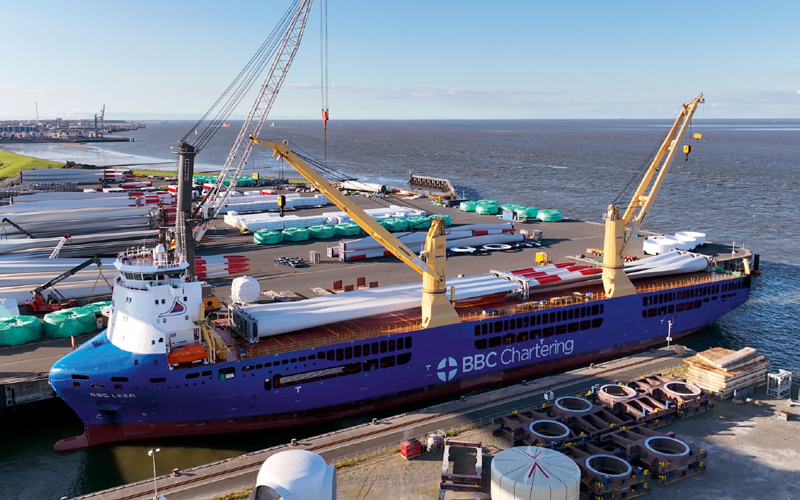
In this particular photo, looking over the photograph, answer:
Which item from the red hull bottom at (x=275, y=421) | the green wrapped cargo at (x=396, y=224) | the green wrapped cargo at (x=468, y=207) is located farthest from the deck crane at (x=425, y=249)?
the green wrapped cargo at (x=468, y=207)

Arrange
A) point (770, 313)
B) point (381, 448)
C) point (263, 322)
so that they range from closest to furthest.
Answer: point (381, 448) → point (263, 322) → point (770, 313)

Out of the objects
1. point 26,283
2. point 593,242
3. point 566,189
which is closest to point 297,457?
point 26,283

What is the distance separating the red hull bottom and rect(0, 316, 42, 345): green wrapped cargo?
13.5m

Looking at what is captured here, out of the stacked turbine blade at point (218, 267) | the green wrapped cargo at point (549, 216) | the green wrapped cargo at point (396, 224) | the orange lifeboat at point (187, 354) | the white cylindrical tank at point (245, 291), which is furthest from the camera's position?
the green wrapped cargo at point (549, 216)

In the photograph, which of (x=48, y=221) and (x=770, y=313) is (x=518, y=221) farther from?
(x=48, y=221)

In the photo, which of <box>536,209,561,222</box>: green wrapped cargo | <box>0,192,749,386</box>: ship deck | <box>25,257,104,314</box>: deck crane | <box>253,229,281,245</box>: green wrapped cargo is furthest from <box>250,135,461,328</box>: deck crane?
<box>536,209,561,222</box>: green wrapped cargo

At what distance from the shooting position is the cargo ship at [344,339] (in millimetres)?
37656

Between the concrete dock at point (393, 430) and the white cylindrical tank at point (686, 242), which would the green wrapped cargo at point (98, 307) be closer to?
the concrete dock at point (393, 430)

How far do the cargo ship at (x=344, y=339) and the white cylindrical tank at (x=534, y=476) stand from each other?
51.5ft

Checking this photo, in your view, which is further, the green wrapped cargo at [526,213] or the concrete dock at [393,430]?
the green wrapped cargo at [526,213]

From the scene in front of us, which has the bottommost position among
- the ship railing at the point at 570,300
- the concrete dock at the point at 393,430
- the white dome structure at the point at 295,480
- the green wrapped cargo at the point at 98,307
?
the concrete dock at the point at 393,430

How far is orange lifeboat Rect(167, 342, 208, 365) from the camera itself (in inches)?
1447

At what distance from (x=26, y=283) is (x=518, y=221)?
71.6 m

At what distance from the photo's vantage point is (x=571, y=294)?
5541cm
